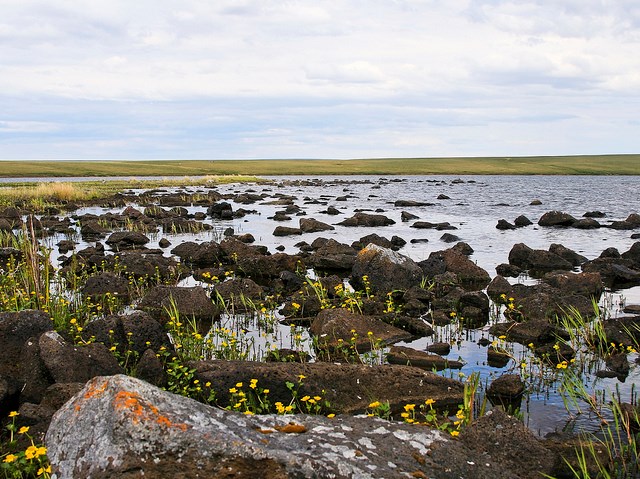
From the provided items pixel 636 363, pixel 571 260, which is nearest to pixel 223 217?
pixel 571 260

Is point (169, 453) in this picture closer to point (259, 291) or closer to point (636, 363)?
point (636, 363)

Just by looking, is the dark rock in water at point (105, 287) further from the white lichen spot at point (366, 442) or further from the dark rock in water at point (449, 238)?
the dark rock in water at point (449, 238)

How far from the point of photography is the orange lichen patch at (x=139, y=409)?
4941mm

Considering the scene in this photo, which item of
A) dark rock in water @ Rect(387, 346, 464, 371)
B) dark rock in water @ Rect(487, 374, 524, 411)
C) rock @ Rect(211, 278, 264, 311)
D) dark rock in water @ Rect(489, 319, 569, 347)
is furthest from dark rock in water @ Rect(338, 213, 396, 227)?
dark rock in water @ Rect(487, 374, 524, 411)

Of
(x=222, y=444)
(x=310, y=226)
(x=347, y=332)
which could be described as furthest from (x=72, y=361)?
(x=310, y=226)

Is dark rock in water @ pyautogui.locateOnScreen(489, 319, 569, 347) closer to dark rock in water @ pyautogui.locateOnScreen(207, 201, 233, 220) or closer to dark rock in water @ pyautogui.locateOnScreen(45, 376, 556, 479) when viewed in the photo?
dark rock in water @ pyautogui.locateOnScreen(45, 376, 556, 479)

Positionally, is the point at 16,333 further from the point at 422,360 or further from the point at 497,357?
the point at 497,357

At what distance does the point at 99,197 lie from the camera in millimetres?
65312

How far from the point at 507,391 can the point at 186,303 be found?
8653mm

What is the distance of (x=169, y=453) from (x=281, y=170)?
196 m

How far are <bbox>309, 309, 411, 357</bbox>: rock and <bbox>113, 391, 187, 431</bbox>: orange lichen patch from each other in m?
7.33

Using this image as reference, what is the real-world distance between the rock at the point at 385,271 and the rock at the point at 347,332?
469 centimetres

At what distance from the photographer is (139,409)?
501 cm

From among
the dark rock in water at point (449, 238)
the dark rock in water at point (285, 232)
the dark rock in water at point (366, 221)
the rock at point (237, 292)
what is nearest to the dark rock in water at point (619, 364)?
the rock at point (237, 292)
